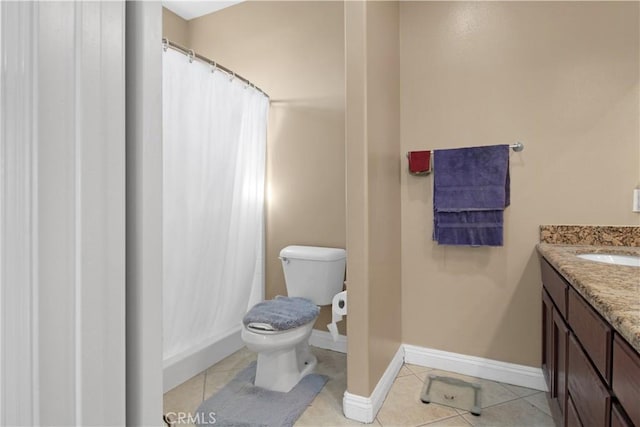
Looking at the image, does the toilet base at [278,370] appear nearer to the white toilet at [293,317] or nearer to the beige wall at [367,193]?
the white toilet at [293,317]

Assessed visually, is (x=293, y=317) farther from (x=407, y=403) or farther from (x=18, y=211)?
(x=18, y=211)

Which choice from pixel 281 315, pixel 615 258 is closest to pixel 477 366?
pixel 615 258

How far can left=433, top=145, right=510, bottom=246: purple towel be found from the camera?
2.00 metres

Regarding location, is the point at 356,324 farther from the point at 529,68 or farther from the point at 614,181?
the point at 529,68

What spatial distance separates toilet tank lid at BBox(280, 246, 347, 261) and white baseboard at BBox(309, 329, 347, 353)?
0.64 m

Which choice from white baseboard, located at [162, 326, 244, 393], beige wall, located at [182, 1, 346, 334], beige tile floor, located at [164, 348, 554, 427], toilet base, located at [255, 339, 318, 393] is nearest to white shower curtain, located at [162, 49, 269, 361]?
white baseboard, located at [162, 326, 244, 393]

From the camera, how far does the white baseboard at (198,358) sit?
6.53 feet

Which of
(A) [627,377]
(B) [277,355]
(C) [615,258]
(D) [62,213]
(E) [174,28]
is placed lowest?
(B) [277,355]

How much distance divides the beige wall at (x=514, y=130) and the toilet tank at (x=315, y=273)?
1.52 ft

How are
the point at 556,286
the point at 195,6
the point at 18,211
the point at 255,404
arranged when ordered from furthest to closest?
the point at 195,6 → the point at 255,404 → the point at 556,286 → the point at 18,211

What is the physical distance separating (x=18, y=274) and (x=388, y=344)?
1.99 metres

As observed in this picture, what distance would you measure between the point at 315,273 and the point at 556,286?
1.35m

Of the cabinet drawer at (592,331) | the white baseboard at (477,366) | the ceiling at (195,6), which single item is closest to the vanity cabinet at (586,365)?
the cabinet drawer at (592,331)

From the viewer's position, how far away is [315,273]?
2.33m
